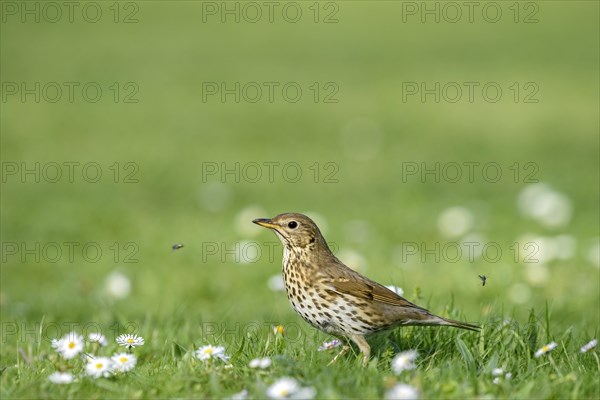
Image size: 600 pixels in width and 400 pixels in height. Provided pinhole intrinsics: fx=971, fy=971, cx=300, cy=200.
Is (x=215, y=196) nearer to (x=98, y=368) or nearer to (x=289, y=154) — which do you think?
(x=289, y=154)

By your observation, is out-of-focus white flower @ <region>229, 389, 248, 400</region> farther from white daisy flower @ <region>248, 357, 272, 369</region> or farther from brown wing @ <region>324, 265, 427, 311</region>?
brown wing @ <region>324, 265, 427, 311</region>

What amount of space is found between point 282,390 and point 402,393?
548mm

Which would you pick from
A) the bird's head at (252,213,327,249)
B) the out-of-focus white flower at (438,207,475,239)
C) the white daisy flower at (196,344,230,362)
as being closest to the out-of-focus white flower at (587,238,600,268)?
the out-of-focus white flower at (438,207,475,239)

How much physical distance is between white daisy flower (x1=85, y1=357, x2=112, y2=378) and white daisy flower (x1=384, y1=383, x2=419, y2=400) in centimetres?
A: 145

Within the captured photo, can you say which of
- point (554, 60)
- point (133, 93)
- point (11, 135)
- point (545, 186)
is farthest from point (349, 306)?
point (554, 60)

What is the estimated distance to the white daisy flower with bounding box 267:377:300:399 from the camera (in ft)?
14.6

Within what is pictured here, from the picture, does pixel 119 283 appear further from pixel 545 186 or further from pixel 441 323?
pixel 545 186

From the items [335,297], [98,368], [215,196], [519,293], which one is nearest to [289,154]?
[215,196]

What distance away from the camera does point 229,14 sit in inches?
1171

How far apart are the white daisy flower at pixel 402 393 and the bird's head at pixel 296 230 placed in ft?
5.79

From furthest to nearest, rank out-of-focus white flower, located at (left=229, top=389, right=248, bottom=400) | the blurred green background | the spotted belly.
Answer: the blurred green background → the spotted belly → out-of-focus white flower, located at (left=229, top=389, right=248, bottom=400)

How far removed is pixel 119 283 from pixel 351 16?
22.1m


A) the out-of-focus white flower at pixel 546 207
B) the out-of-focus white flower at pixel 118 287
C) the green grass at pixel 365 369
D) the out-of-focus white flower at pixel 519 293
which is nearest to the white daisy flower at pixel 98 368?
the green grass at pixel 365 369

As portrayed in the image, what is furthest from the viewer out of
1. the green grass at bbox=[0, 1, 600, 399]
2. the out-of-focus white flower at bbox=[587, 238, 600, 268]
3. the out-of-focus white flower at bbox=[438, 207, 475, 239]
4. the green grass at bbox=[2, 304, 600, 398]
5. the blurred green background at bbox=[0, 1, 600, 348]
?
the out-of-focus white flower at bbox=[438, 207, 475, 239]
